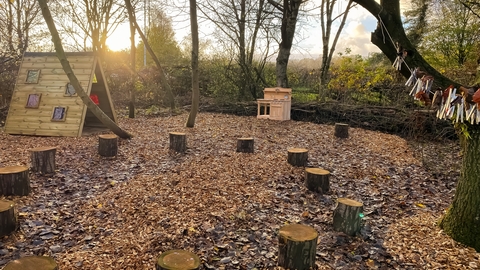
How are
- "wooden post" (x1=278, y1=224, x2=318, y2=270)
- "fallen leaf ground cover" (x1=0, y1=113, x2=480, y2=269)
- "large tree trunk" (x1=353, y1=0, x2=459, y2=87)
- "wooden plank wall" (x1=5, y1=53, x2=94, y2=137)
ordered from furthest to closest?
1. "wooden plank wall" (x1=5, y1=53, x2=94, y2=137)
2. "large tree trunk" (x1=353, y1=0, x2=459, y2=87)
3. "fallen leaf ground cover" (x1=0, y1=113, x2=480, y2=269)
4. "wooden post" (x1=278, y1=224, x2=318, y2=270)

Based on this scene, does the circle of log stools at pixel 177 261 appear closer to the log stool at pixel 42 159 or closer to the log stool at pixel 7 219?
the log stool at pixel 7 219

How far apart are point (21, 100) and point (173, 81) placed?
670 cm

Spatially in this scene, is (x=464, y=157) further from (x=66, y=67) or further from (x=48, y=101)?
(x=48, y=101)

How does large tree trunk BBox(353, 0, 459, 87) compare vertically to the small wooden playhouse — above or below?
above

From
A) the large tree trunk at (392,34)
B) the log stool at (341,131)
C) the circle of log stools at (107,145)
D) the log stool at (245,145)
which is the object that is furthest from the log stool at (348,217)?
the log stool at (341,131)

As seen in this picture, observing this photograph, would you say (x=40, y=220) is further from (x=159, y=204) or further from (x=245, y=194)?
(x=245, y=194)

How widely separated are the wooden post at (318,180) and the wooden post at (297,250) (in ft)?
5.26

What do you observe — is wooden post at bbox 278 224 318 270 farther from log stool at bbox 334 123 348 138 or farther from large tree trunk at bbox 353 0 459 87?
log stool at bbox 334 123 348 138

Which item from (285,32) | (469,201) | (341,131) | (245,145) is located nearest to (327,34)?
(285,32)

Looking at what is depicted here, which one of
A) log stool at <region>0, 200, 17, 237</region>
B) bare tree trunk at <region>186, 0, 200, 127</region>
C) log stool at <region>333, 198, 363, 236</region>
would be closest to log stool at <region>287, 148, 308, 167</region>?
log stool at <region>333, 198, 363, 236</region>

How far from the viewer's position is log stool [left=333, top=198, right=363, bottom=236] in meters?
3.20

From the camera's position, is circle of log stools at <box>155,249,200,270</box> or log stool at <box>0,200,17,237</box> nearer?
circle of log stools at <box>155,249,200,270</box>

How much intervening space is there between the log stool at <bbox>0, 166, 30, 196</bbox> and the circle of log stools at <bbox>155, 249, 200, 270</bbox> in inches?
97.8

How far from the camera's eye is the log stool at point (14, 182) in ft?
11.9
